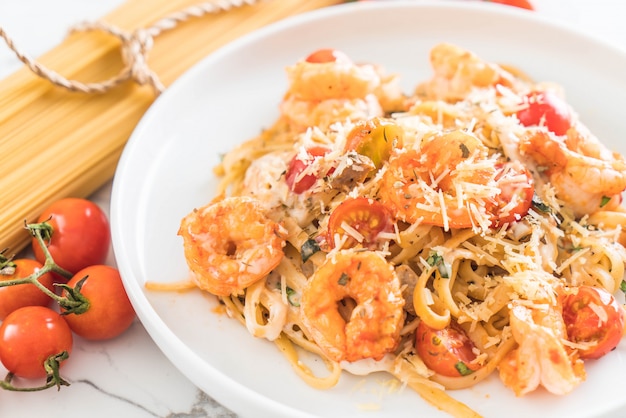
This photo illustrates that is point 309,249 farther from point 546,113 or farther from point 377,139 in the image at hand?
point 546,113

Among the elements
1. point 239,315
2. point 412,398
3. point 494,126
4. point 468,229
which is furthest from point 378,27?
point 412,398

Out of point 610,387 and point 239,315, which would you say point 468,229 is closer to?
point 610,387

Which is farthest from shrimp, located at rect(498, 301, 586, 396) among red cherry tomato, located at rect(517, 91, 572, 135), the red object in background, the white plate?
the red object in background

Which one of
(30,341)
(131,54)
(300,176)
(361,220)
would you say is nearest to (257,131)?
(131,54)

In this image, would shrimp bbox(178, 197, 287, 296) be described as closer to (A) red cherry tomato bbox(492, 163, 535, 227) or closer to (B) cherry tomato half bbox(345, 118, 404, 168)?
(B) cherry tomato half bbox(345, 118, 404, 168)

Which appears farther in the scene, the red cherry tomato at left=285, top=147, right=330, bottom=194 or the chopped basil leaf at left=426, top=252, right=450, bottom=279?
the red cherry tomato at left=285, top=147, right=330, bottom=194

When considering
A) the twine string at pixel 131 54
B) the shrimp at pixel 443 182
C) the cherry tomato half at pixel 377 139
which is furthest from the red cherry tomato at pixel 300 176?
the twine string at pixel 131 54

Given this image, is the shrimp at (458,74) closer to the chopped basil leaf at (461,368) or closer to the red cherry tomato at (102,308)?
the chopped basil leaf at (461,368)
